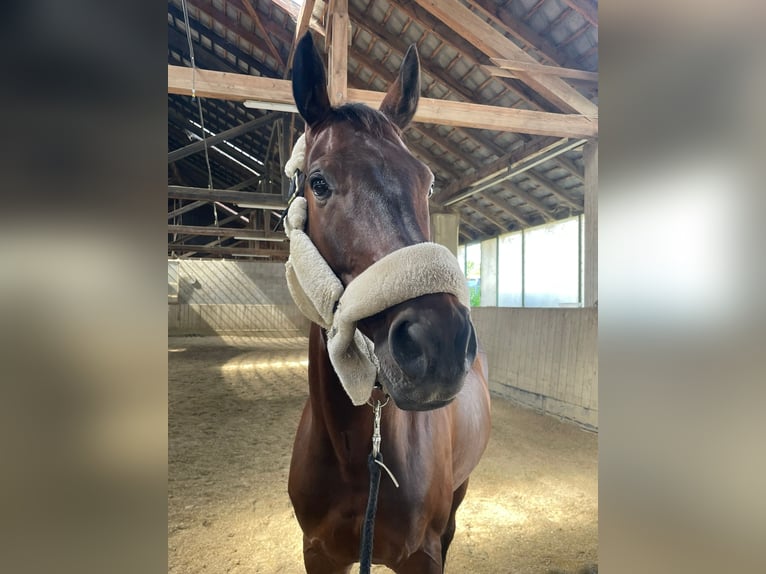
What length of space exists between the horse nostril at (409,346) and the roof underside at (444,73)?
13.6ft

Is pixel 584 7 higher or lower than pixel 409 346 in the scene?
higher

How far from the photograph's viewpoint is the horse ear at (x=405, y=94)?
4.41ft

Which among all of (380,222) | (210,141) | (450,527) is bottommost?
(450,527)

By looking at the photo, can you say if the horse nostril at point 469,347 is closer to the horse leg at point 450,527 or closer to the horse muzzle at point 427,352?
the horse muzzle at point 427,352

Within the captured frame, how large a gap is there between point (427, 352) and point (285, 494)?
105 inches

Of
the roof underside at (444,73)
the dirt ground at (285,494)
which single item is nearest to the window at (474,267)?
the roof underside at (444,73)

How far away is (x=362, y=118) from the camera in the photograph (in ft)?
3.43

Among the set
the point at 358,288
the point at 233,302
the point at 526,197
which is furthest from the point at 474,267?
the point at 358,288

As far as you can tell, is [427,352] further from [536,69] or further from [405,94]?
[536,69]

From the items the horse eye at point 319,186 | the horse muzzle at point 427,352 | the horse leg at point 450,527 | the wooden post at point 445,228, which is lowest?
the horse leg at point 450,527

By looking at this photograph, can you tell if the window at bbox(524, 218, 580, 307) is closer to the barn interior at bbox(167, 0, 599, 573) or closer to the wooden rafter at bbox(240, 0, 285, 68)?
the barn interior at bbox(167, 0, 599, 573)

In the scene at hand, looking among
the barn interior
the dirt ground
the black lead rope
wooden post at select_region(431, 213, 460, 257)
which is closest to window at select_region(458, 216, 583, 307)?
the barn interior
